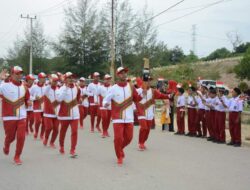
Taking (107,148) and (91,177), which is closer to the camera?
(91,177)

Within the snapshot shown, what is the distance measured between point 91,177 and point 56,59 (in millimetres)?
44877

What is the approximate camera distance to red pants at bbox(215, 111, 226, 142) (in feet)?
45.1

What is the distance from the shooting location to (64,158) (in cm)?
1021

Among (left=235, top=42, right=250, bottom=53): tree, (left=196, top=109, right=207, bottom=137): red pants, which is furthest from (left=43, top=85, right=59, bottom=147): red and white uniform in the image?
(left=235, top=42, right=250, bottom=53): tree

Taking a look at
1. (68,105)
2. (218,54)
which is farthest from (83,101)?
(218,54)

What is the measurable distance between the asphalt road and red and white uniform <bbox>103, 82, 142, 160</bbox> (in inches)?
21.0

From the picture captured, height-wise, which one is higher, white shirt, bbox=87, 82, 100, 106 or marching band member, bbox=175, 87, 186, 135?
white shirt, bbox=87, 82, 100, 106

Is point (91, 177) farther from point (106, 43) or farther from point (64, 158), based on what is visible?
point (106, 43)

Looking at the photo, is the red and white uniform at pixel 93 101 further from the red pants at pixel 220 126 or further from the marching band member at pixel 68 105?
the marching band member at pixel 68 105

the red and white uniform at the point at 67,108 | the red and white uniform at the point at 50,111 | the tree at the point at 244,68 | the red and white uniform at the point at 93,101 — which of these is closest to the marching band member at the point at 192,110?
the red and white uniform at the point at 93,101

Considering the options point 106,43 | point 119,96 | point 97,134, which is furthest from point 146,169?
point 106,43

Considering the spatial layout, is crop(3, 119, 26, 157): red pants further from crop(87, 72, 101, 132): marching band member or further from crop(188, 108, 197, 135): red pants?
crop(188, 108, 197, 135): red pants

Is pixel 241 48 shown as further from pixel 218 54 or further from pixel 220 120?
pixel 220 120

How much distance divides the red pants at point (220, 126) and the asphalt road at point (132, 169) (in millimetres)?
1045
